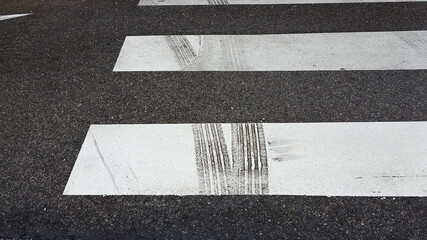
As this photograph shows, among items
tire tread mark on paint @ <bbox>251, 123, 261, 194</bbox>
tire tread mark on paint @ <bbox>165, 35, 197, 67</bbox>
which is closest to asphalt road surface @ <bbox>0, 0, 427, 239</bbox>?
tire tread mark on paint @ <bbox>251, 123, 261, 194</bbox>

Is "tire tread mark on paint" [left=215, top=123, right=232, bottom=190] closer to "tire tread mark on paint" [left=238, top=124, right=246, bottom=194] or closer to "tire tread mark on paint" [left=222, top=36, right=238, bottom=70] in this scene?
"tire tread mark on paint" [left=238, top=124, right=246, bottom=194]

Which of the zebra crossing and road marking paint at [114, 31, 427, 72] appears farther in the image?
road marking paint at [114, 31, 427, 72]

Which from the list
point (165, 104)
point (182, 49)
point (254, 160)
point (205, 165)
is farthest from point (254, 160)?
point (182, 49)

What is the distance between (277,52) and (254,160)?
5.84 ft

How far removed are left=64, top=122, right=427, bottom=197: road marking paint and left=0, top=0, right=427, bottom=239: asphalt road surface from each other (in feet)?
0.30

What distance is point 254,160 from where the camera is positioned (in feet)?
10.2

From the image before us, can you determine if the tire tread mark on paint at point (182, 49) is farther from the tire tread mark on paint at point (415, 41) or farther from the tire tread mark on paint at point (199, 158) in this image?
the tire tread mark on paint at point (415, 41)

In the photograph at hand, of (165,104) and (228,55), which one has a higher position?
(228,55)

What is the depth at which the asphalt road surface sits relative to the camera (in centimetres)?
265

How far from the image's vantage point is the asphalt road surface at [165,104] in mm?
2654

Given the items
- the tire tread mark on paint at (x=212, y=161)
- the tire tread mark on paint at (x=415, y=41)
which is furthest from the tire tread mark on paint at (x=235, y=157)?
the tire tread mark on paint at (x=415, y=41)

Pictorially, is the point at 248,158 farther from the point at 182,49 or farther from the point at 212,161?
the point at 182,49

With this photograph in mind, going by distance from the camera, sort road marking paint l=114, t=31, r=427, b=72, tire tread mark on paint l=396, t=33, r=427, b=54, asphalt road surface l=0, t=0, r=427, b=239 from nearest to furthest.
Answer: asphalt road surface l=0, t=0, r=427, b=239 → road marking paint l=114, t=31, r=427, b=72 → tire tread mark on paint l=396, t=33, r=427, b=54

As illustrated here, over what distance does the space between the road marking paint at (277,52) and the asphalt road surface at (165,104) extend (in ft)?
0.45
